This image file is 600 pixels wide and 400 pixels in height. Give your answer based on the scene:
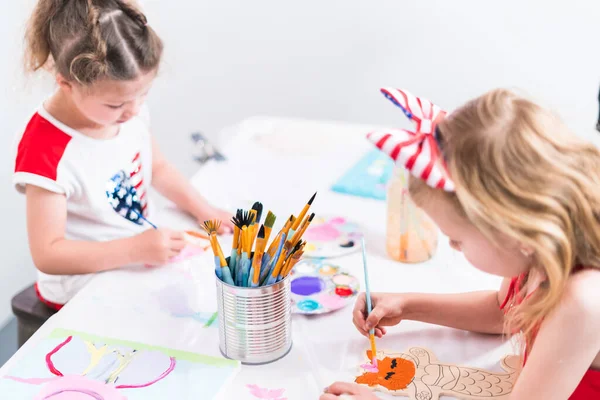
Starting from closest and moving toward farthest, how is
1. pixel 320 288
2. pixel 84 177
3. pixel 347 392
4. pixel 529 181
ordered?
pixel 529 181 → pixel 347 392 → pixel 320 288 → pixel 84 177

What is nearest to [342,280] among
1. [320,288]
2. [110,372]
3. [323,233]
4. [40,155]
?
[320,288]

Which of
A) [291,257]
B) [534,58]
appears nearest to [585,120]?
[534,58]

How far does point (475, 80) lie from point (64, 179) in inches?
51.9

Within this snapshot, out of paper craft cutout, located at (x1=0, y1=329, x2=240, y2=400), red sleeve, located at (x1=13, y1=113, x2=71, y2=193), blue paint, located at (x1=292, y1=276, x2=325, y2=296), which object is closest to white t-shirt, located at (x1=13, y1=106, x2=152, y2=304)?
red sleeve, located at (x1=13, y1=113, x2=71, y2=193)

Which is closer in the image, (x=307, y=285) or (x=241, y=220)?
(x=241, y=220)

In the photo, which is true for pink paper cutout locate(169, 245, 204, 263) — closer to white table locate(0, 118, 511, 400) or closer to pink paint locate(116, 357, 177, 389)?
white table locate(0, 118, 511, 400)

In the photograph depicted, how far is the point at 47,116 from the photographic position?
3.45 feet

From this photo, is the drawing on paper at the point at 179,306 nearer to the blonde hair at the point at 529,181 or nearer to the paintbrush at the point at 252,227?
the paintbrush at the point at 252,227

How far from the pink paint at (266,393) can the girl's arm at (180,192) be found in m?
0.42

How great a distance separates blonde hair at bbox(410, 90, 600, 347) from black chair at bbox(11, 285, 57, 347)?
70 cm

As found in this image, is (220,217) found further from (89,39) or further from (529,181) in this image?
(529,181)

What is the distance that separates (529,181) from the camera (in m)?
0.63

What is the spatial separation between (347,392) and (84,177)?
57cm

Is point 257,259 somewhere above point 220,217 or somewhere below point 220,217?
above
